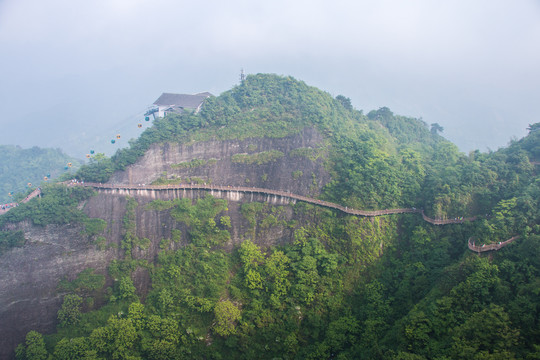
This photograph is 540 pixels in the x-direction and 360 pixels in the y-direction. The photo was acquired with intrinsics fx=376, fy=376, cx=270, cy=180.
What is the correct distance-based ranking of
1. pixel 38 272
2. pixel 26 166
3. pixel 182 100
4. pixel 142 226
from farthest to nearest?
pixel 26 166 → pixel 182 100 → pixel 142 226 → pixel 38 272

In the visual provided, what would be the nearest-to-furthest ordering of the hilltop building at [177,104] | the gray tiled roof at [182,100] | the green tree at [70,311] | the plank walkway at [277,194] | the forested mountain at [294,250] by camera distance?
the forested mountain at [294,250] < the green tree at [70,311] < the plank walkway at [277,194] < the hilltop building at [177,104] < the gray tiled roof at [182,100]

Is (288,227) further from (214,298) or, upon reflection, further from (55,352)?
(55,352)

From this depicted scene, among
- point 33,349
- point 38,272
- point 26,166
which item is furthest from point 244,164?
point 26,166

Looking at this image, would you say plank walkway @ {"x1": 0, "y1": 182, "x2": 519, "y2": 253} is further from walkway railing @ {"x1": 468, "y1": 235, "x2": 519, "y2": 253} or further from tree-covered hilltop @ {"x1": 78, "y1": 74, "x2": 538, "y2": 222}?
tree-covered hilltop @ {"x1": 78, "y1": 74, "x2": 538, "y2": 222}

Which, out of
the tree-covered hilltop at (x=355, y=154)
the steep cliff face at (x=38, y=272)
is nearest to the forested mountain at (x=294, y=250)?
the tree-covered hilltop at (x=355, y=154)

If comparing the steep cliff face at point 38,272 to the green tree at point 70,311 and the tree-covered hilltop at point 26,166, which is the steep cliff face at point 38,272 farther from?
the tree-covered hilltop at point 26,166

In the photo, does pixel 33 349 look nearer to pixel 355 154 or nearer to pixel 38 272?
pixel 38 272

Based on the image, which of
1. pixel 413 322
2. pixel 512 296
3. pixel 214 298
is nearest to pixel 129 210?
pixel 214 298
